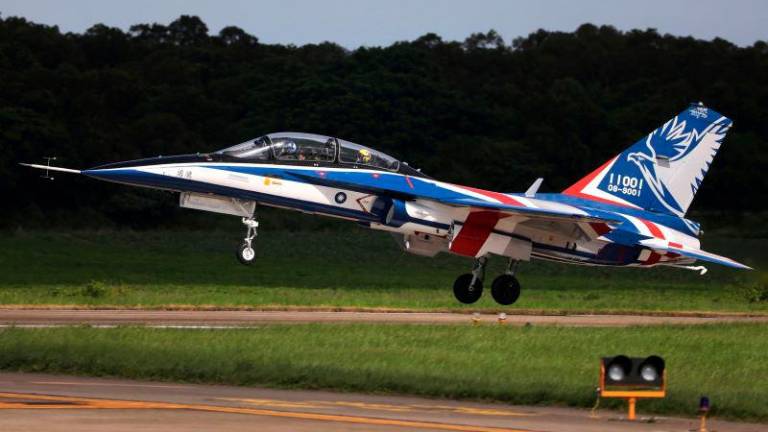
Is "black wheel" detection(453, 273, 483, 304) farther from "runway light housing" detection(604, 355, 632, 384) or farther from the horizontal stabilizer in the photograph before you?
"runway light housing" detection(604, 355, 632, 384)

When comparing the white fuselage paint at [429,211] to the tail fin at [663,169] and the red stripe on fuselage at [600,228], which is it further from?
the tail fin at [663,169]

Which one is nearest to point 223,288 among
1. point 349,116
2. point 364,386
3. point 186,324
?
point 186,324

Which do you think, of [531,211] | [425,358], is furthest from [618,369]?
[531,211]

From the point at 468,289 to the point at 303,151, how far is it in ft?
14.4

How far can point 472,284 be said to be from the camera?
1048 inches

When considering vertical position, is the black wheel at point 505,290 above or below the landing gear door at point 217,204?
below

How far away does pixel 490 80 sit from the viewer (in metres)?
73.9

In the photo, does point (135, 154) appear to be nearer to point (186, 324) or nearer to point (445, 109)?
point (445, 109)

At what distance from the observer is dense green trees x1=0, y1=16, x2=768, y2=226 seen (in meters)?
51.7

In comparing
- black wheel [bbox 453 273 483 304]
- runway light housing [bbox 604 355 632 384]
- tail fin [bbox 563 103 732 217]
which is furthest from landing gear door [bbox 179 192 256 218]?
runway light housing [bbox 604 355 632 384]

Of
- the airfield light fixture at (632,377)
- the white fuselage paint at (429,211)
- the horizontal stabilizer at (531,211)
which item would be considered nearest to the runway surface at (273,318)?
the white fuselage paint at (429,211)

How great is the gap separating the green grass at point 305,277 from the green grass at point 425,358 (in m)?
7.01

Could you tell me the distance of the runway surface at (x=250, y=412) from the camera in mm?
14477

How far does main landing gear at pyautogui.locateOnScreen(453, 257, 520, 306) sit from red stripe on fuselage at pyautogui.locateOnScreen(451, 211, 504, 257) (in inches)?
26.4
